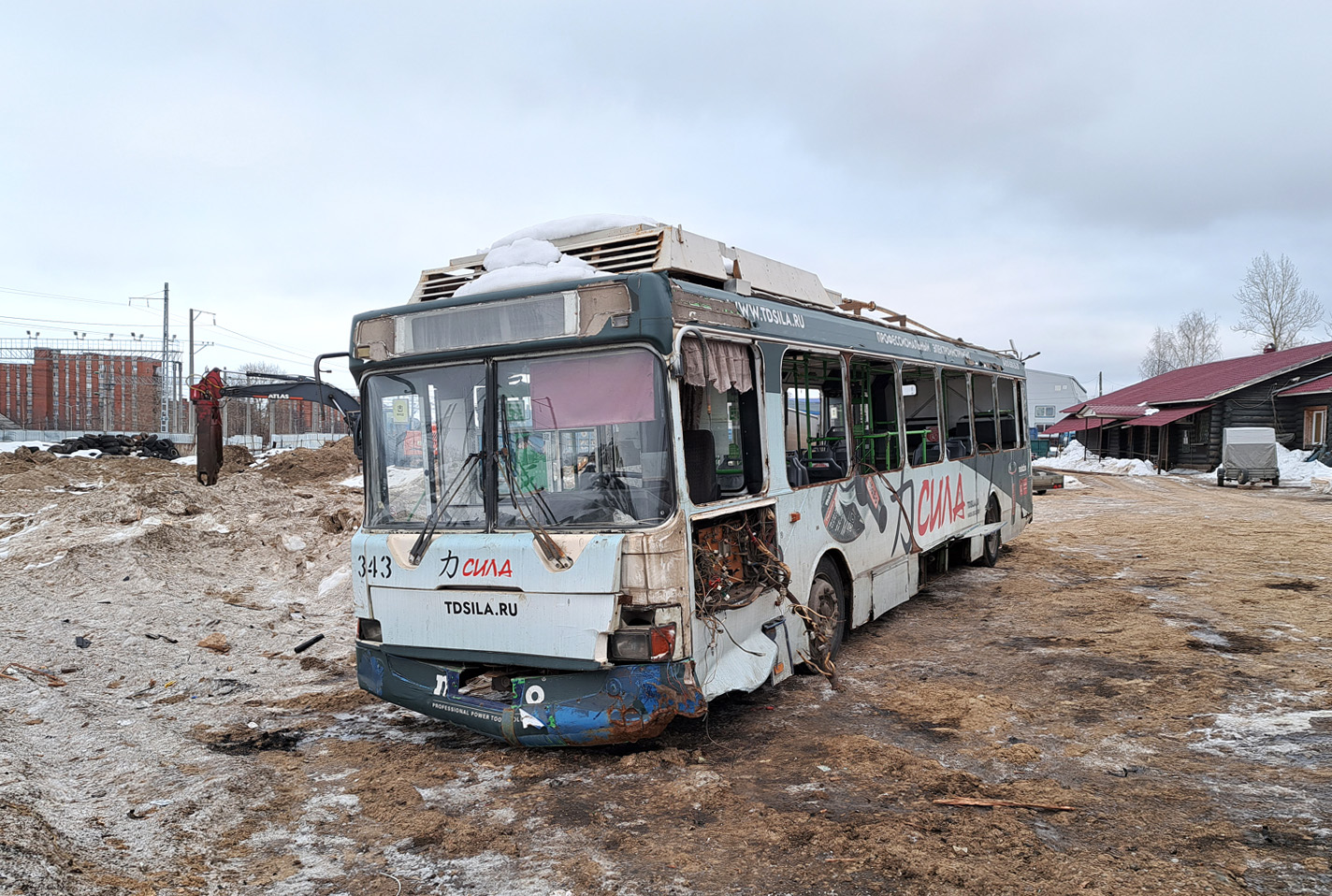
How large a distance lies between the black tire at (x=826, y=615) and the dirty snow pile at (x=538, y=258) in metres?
3.04

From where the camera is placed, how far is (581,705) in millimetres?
4945

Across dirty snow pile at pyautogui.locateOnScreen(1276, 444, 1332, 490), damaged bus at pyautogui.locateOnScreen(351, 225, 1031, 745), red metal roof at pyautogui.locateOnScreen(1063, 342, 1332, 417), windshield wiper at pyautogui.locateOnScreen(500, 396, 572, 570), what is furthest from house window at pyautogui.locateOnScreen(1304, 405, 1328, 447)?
windshield wiper at pyautogui.locateOnScreen(500, 396, 572, 570)

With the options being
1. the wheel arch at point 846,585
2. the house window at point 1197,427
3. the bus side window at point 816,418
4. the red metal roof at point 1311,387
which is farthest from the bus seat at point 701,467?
the house window at point 1197,427

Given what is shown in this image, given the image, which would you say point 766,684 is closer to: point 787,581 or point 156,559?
point 787,581

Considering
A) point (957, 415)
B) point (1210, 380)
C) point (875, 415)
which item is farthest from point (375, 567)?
point (1210, 380)

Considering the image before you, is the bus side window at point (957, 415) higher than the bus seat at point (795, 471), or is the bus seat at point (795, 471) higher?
the bus side window at point (957, 415)

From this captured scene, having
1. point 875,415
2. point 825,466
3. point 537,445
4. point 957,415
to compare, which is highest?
point 957,415

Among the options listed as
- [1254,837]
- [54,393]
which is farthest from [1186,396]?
[54,393]

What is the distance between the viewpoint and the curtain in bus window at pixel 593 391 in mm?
4996

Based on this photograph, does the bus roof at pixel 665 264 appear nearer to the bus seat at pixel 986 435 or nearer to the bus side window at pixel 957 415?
the bus side window at pixel 957 415

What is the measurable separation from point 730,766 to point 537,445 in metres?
Answer: 2.25

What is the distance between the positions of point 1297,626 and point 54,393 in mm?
49551

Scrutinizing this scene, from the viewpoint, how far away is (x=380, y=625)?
5.61 m

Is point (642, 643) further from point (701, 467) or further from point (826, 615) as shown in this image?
point (826, 615)
